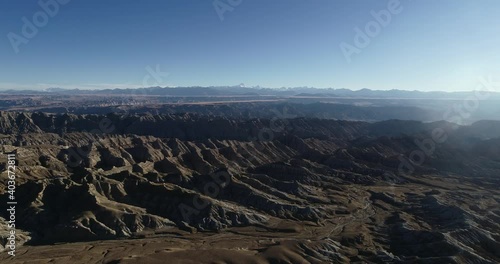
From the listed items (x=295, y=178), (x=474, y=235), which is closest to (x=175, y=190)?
(x=295, y=178)

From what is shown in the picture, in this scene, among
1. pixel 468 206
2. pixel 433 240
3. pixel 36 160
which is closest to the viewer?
pixel 433 240

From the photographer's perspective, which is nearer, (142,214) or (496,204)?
(142,214)

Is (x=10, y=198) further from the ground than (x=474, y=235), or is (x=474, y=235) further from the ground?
(x=10, y=198)

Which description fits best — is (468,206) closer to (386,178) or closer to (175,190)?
(386,178)

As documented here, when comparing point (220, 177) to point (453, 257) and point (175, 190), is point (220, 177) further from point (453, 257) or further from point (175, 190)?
point (453, 257)

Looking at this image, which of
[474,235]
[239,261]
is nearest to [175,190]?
[239,261]

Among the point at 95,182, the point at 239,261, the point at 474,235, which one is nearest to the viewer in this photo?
the point at 239,261

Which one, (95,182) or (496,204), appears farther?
(496,204)

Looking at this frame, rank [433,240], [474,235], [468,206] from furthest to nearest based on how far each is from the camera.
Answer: [468,206]
[474,235]
[433,240]

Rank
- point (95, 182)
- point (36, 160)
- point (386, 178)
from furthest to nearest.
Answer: point (386, 178) < point (36, 160) < point (95, 182)
